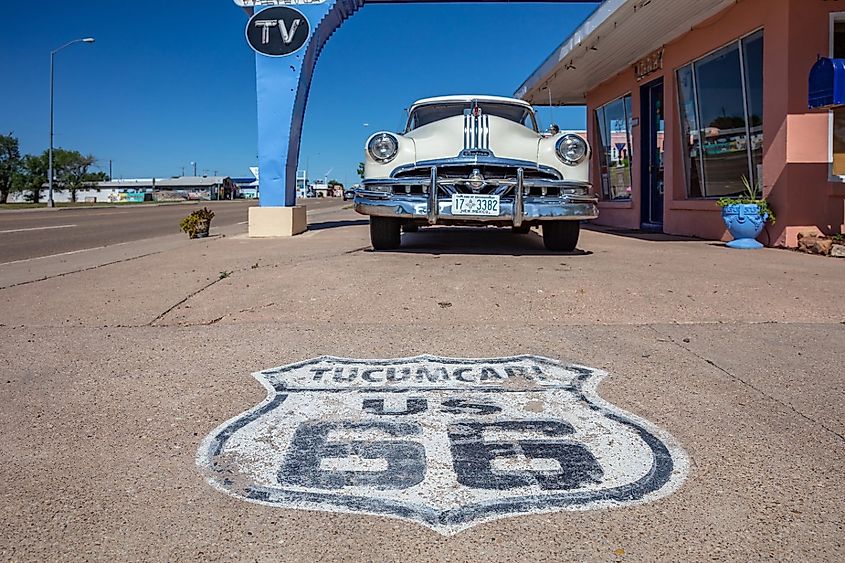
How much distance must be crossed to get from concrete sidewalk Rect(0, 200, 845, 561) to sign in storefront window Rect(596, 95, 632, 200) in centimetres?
812

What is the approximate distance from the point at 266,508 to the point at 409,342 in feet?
6.77

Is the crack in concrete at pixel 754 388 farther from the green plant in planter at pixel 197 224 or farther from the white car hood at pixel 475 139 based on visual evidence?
the green plant in planter at pixel 197 224

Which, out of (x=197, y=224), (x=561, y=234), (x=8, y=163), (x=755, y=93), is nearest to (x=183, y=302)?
(x=561, y=234)

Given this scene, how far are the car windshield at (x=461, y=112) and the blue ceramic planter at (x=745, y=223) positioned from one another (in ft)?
9.23

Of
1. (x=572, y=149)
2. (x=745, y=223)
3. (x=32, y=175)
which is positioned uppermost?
(x=32, y=175)

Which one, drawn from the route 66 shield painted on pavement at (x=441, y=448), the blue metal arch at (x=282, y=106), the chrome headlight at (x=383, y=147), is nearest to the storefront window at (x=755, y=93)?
the chrome headlight at (x=383, y=147)

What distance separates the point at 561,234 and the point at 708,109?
196 inches

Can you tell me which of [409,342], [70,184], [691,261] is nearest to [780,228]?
[691,261]

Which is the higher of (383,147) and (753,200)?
(383,147)

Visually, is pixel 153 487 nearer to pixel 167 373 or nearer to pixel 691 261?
pixel 167 373

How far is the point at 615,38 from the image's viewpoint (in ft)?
40.3

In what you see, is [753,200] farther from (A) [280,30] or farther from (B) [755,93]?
(A) [280,30]

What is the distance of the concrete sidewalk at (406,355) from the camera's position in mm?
2006

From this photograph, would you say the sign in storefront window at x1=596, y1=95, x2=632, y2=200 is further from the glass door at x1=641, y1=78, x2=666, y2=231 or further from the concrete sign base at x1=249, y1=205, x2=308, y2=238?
the concrete sign base at x1=249, y1=205, x2=308, y2=238
